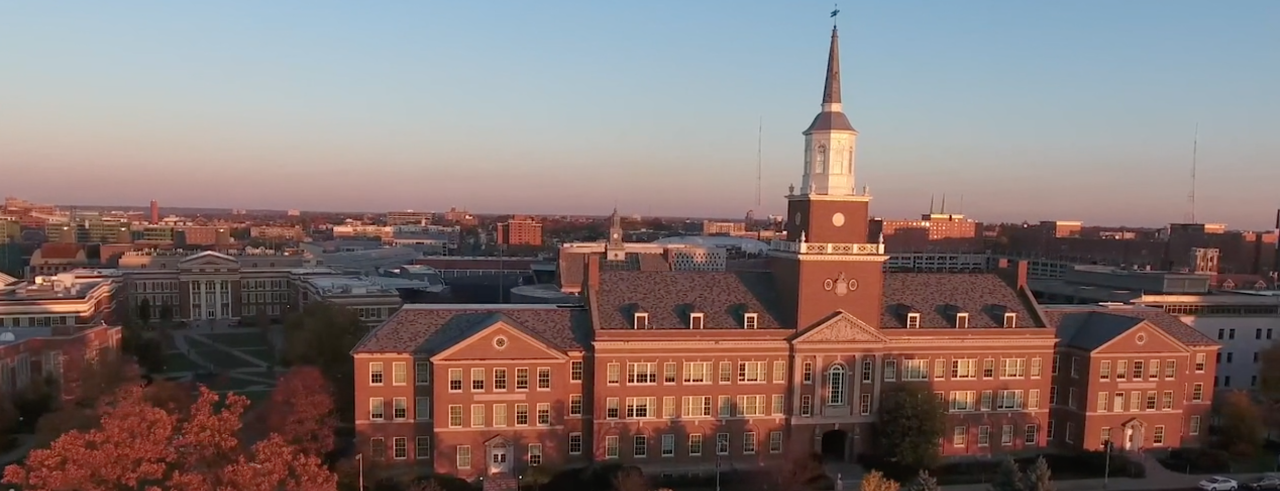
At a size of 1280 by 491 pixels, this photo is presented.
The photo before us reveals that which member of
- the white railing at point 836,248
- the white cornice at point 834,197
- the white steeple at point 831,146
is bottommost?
the white railing at point 836,248

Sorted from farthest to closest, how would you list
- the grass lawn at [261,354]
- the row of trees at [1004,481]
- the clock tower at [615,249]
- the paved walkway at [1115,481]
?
the clock tower at [615,249]
the grass lawn at [261,354]
the paved walkway at [1115,481]
the row of trees at [1004,481]

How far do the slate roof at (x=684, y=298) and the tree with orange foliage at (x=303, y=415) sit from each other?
18.0m

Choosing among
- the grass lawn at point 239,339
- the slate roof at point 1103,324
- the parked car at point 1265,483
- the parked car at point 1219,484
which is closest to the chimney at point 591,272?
the slate roof at point 1103,324

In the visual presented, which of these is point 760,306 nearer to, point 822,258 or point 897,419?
point 822,258

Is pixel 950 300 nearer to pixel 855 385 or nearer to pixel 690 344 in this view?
pixel 855 385

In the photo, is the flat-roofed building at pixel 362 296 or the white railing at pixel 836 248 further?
the flat-roofed building at pixel 362 296

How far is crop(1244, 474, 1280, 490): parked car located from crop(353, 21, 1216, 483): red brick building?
6679mm

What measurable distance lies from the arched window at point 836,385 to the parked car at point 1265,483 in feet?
86.3

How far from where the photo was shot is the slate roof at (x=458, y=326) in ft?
170

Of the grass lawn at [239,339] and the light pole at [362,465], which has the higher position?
the light pole at [362,465]

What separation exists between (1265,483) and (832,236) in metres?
32.2

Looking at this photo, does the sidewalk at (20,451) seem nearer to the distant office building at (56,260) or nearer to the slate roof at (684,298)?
the slate roof at (684,298)

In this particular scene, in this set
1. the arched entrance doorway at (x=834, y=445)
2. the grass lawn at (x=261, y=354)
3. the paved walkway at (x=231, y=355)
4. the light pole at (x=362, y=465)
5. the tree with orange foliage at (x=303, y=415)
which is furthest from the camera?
the grass lawn at (x=261, y=354)

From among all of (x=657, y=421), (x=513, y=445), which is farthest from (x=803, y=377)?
(x=513, y=445)
